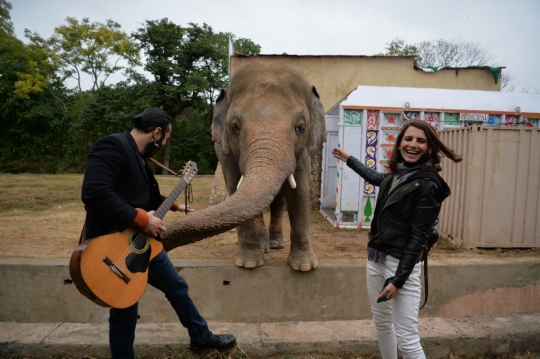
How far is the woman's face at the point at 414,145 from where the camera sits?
8.55ft

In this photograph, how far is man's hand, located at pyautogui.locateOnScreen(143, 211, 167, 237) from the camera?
2.64 m


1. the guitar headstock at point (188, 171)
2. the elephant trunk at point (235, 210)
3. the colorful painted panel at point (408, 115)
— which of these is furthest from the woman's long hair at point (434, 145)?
the colorful painted panel at point (408, 115)

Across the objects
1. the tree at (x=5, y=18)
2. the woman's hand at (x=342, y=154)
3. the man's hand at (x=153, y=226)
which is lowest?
the man's hand at (x=153, y=226)

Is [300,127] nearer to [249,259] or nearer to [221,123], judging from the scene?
[221,123]

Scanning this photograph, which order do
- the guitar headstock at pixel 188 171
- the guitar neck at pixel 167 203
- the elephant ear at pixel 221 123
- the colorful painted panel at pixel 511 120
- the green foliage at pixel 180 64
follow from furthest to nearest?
the green foliage at pixel 180 64 < the colorful painted panel at pixel 511 120 < the elephant ear at pixel 221 123 < the guitar headstock at pixel 188 171 < the guitar neck at pixel 167 203

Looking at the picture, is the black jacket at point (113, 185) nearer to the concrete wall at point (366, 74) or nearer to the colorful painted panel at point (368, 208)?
the colorful painted panel at point (368, 208)

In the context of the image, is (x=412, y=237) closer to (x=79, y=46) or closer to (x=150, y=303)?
(x=150, y=303)

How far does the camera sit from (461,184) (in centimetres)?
578

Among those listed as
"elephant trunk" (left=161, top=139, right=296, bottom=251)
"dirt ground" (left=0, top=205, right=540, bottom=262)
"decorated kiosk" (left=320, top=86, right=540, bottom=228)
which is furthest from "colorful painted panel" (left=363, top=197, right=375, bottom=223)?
"elephant trunk" (left=161, top=139, right=296, bottom=251)

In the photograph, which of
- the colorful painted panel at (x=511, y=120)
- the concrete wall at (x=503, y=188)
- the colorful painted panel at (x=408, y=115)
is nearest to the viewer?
the concrete wall at (x=503, y=188)

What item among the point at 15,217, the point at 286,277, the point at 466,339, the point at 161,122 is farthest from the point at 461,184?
the point at 15,217

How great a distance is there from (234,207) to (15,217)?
702 cm

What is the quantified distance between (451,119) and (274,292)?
16.3 ft

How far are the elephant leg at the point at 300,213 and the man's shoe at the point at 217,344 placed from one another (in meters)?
1.05
